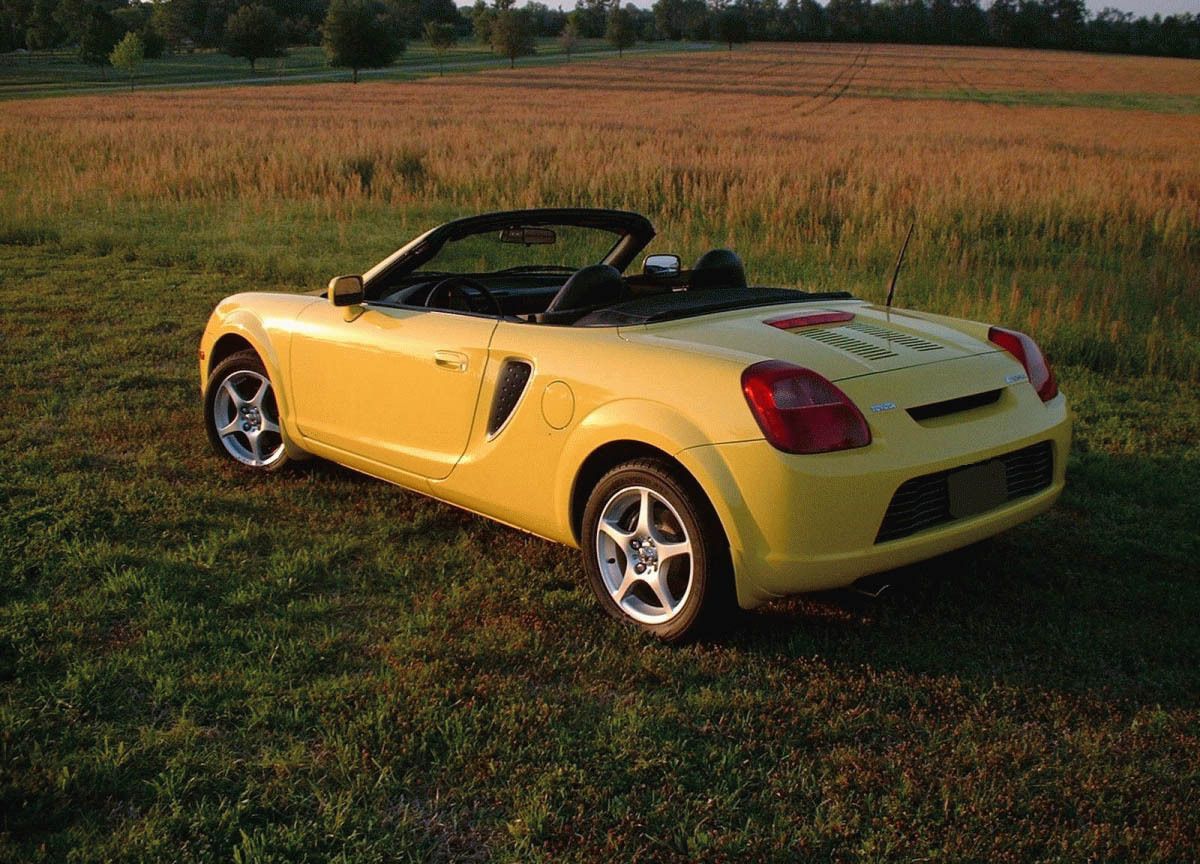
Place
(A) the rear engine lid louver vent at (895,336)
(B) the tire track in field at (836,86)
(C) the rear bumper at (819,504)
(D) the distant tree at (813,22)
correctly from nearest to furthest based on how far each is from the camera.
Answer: (C) the rear bumper at (819,504) < (A) the rear engine lid louver vent at (895,336) < (B) the tire track in field at (836,86) < (D) the distant tree at (813,22)

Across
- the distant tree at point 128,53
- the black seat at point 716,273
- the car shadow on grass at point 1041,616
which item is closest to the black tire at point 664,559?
the car shadow on grass at point 1041,616

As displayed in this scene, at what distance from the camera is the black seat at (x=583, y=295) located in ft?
12.7

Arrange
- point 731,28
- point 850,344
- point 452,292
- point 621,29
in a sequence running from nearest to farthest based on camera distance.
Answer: point 850,344 → point 452,292 → point 621,29 → point 731,28

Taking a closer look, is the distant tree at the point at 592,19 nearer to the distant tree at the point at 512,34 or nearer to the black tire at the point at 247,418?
the distant tree at the point at 512,34

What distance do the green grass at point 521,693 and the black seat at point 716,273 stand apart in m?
1.21

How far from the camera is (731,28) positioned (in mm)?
109250

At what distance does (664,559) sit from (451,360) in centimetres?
117

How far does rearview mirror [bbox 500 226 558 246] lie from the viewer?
15.0 ft

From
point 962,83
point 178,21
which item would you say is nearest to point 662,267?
point 962,83

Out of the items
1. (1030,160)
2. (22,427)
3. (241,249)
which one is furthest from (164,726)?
(1030,160)

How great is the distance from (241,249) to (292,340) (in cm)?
838

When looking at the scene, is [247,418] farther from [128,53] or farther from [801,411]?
[128,53]

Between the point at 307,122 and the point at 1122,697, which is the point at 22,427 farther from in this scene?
the point at 307,122

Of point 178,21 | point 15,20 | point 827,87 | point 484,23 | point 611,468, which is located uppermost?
point 178,21
